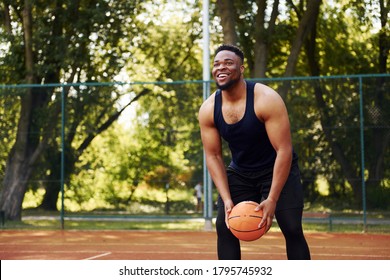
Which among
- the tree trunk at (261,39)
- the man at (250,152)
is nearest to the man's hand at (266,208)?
the man at (250,152)

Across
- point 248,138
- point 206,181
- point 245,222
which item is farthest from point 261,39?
point 245,222

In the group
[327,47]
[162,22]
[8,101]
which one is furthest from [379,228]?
[162,22]

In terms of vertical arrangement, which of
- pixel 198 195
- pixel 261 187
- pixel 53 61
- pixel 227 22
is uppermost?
pixel 227 22

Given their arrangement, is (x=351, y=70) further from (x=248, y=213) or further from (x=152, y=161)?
(x=248, y=213)

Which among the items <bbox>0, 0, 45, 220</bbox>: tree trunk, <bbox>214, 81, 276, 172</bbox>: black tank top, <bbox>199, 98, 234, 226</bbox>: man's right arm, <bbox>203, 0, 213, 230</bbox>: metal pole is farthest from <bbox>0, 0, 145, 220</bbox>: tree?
<bbox>214, 81, 276, 172</bbox>: black tank top

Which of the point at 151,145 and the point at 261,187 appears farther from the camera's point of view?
the point at 151,145

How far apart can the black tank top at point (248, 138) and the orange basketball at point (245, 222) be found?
34cm

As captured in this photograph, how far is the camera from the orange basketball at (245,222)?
4.78 meters

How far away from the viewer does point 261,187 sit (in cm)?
505

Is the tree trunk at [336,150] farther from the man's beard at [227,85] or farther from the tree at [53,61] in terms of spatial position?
the man's beard at [227,85]

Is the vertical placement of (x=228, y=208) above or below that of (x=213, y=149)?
below

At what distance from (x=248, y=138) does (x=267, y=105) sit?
28cm

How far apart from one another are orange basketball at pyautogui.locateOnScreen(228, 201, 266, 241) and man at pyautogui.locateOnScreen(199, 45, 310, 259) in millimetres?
48

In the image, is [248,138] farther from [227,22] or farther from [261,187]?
[227,22]
